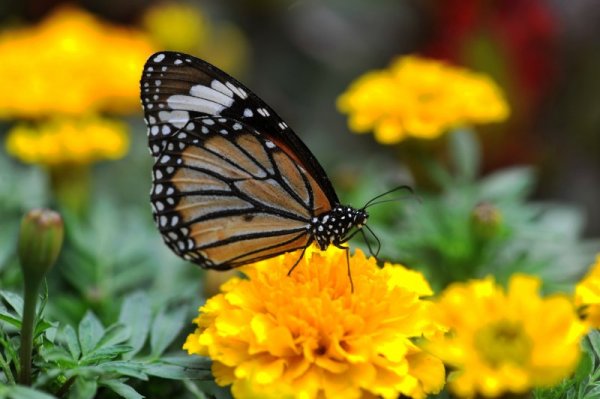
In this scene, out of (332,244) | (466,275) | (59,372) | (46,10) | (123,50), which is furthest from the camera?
(46,10)

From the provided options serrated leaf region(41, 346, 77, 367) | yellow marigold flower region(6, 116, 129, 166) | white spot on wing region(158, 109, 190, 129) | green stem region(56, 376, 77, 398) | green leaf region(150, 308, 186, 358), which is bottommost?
green stem region(56, 376, 77, 398)

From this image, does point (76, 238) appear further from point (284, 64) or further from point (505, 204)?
point (284, 64)

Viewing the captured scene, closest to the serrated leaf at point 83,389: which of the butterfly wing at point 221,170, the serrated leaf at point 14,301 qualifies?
the serrated leaf at point 14,301

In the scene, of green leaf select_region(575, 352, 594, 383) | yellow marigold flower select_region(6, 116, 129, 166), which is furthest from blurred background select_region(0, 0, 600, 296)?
green leaf select_region(575, 352, 594, 383)

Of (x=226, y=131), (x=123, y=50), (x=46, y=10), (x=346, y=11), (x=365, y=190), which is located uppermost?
(x=346, y=11)

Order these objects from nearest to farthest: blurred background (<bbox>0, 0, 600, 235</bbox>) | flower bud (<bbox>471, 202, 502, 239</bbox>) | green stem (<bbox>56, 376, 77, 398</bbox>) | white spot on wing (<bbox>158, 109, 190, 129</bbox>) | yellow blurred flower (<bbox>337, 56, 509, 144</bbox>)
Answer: green stem (<bbox>56, 376, 77, 398</bbox>) < white spot on wing (<bbox>158, 109, 190, 129</bbox>) < flower bud (<bbox>471, 202, 502, 239</bbox>) < yellow blurred flower (<bbox>337, 56, 509, 144</bbox>) < blurred background (<bbox>0, 0, 600, 235</bbox>)

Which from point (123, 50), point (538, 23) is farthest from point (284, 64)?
point (123, 50)

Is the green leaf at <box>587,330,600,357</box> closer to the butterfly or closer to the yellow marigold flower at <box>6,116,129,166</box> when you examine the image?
the butterfly

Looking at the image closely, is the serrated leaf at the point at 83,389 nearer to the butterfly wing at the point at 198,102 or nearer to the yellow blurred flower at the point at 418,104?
the butterfly wing at the point at 198,102
